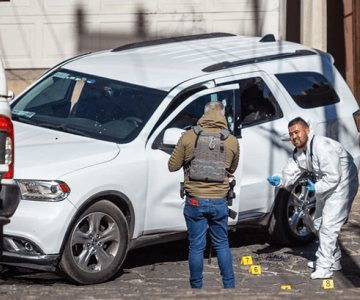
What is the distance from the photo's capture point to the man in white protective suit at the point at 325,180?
1030 centimetres

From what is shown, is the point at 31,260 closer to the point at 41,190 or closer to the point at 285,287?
the point at 41,190

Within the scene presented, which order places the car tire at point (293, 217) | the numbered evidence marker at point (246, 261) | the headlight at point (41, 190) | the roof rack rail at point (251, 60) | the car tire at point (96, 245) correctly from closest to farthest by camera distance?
the headlight at point (41, 190) < the car tire at point (96, 245) < the numbered evidence marker at point (246, 261) < the roof rack rail at point (251, 60) < the car tire at point (293, 217)

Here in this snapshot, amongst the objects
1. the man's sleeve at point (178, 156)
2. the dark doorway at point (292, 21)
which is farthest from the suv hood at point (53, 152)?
the dark doorway at point (292, 21)

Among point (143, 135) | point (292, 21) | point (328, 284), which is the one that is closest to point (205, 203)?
point (143, 135)

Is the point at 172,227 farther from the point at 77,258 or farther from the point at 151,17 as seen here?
the point at 151,17

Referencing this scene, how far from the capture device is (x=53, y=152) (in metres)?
9.88

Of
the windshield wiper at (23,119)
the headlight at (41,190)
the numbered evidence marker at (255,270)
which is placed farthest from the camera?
the windshield wiper at (23,119)

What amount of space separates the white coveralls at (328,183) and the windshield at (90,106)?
132 cm

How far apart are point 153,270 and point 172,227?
49cm

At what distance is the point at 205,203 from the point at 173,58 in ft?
7.90

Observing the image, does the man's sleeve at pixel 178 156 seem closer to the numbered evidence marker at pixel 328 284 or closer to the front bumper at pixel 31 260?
the front bumper at pixel 31 260

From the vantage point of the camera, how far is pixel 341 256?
Answer: 11.2 metres

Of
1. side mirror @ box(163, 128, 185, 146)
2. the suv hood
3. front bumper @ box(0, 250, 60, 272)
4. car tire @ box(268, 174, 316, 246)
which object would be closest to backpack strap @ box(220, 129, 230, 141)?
side mirror @ box(163, 128, 185, 146)

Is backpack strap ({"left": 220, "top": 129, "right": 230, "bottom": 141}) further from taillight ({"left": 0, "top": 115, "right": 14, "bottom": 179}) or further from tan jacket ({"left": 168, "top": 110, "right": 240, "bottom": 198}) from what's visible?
taillight ({"left": 0, "top": 115, "right": 14, "bottom": 179})
